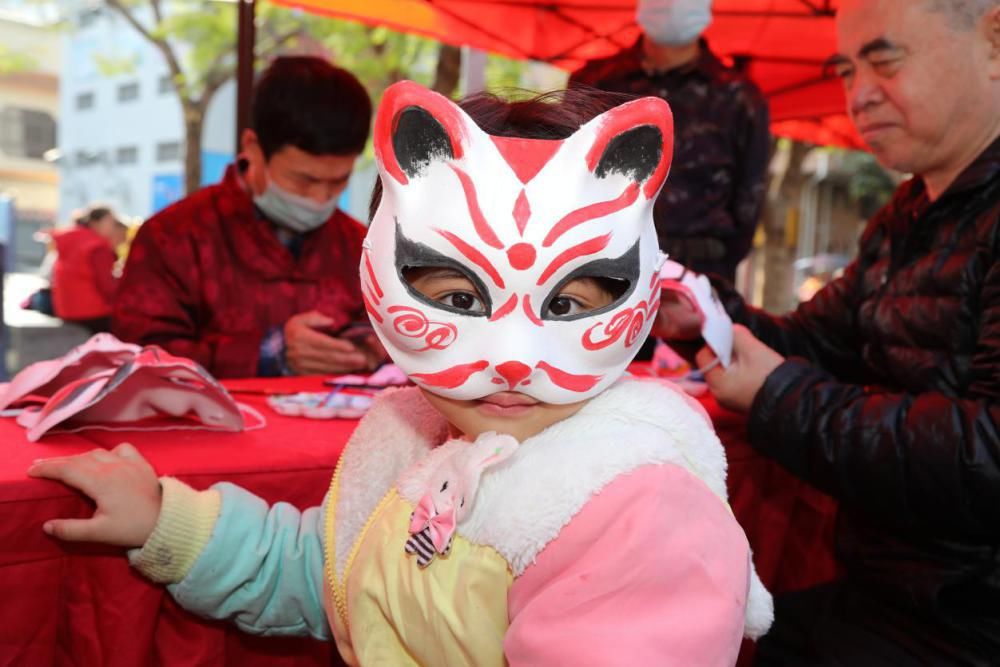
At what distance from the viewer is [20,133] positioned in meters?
9.45

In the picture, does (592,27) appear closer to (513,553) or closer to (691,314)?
(691,314)

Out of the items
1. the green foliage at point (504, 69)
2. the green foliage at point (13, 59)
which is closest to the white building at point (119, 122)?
the green foliage at point (13, 59)

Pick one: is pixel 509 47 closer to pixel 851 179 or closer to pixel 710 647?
pixel 710 647

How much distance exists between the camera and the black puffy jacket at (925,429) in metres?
1.30

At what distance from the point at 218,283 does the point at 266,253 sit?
15cm

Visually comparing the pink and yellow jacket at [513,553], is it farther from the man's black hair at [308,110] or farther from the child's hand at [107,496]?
the man's black hair at [308,110]

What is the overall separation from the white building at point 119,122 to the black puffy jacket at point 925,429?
8005 millimetres

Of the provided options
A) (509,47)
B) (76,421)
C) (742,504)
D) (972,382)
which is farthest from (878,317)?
(509,47)

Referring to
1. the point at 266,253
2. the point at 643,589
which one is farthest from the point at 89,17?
the point at 643,589

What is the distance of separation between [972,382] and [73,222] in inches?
266

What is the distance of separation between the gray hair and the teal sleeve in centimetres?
131

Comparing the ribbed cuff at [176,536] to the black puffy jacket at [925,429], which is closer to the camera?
the ribbed cuff at [176,536]

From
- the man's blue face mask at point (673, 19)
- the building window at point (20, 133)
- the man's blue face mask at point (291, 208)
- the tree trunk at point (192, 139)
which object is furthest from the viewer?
the building window at point (20, 133)

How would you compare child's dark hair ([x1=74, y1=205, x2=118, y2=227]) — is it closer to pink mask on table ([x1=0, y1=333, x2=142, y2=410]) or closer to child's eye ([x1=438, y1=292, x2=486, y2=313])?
pink mask on table ([x1=0, y1=333, x2=142, y2=410])
